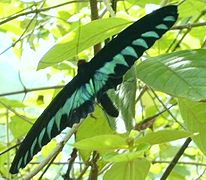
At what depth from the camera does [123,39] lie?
26.5 inches

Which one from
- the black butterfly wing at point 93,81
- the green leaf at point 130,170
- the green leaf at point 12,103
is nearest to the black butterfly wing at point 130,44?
the black butterfly wing at point 93,81

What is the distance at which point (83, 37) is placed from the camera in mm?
726

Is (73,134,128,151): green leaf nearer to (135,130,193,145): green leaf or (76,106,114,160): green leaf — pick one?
(135,130,193,145): green leaf

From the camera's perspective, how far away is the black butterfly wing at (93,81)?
2.12 feet

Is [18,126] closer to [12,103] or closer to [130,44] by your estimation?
[12,103]

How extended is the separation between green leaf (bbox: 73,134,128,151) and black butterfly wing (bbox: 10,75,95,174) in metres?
0.10

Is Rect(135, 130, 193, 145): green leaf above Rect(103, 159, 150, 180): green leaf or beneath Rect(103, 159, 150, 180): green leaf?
above

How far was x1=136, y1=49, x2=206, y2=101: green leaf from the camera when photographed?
0.56 m

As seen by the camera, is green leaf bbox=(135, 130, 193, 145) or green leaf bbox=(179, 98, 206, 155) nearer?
green leaf bbox=(135, 130, 193, 145)

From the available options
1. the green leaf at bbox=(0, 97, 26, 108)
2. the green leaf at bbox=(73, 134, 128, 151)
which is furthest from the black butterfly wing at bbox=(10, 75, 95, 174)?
the green leaf at bbox=(0, 97, 26, 108)

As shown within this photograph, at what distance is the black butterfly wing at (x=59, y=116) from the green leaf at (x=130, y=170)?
8 cm

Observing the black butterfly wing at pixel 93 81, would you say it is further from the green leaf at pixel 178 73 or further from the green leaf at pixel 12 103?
the green leaf at pixel 12 103

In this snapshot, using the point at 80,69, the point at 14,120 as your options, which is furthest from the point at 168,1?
the point at 14,120

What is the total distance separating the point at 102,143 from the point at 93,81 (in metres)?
0.14
